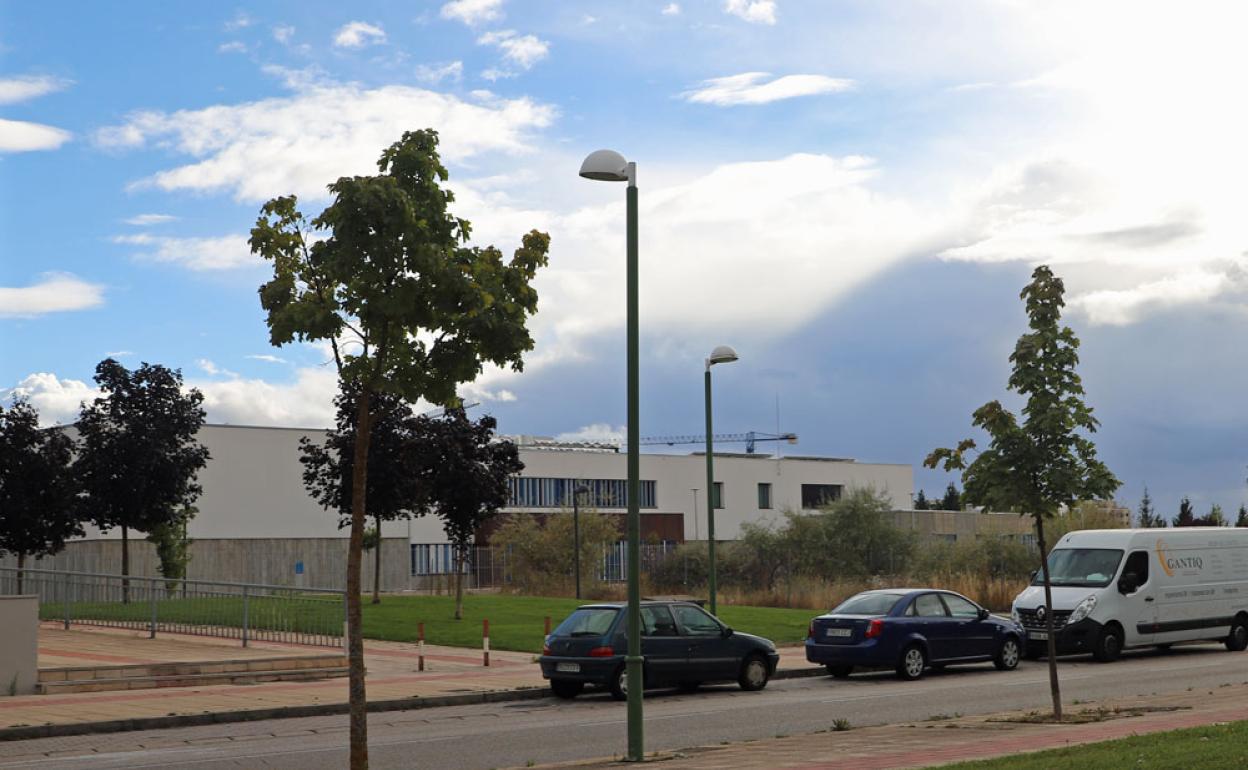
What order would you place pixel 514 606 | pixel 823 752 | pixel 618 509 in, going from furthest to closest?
pixel 618 509, pixel 514 606, pixel 823 752

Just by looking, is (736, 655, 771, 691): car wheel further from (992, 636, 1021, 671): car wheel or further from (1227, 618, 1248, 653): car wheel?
(1227, 618, 1248, 653): car wheel

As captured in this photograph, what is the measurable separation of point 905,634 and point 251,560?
153ft

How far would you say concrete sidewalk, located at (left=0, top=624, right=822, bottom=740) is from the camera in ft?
59.3

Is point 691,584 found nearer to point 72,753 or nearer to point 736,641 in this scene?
point 736,641

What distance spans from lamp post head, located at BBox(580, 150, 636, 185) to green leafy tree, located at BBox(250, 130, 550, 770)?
202cm

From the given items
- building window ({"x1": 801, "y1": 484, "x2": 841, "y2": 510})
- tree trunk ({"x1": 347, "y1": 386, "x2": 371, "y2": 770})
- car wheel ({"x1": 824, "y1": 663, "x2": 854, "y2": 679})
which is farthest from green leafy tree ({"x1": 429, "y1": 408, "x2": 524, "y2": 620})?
building window ({"x1": 801, "y1": 484, "x2": 841, "y2": 510})

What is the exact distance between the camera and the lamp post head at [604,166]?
13.7 meters

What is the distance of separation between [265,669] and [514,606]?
53.7ft

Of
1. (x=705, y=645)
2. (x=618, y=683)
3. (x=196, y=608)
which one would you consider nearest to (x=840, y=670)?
(x=705, y=645)

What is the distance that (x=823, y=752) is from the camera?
1333cm

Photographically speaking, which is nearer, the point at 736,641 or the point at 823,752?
the point at 823,752

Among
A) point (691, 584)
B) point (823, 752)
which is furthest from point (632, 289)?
point (691, 584)

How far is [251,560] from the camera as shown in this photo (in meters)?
64.2

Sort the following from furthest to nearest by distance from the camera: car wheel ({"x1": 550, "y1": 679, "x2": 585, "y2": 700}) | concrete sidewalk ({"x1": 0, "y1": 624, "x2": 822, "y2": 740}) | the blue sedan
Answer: the blue sedan
car wheel ({"x1": 550, "y1": 679, "x2": 585, "y2": 700})
concrete sidewalk ({"x1": 0, "y1": 624, "x2": 822, "y2": 740})
